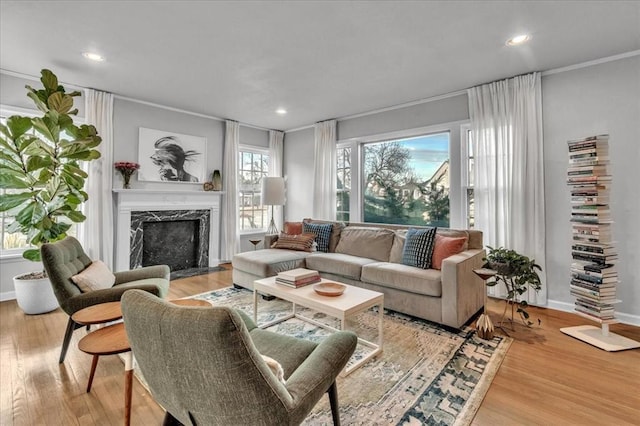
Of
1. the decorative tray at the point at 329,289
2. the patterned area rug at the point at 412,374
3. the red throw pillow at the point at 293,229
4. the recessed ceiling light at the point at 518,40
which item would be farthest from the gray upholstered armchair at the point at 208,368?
the red throw pillow at the point at 293,229

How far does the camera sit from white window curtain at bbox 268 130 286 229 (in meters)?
6.29

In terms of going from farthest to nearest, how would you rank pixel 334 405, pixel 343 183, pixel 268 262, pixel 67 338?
pixel 343 183 → pixel 268 262 → pixel 67 338 → pixel 334 405

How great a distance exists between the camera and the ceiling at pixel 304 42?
2.32m

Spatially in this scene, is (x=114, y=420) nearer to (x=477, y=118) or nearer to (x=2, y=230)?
(x=2, y=230)

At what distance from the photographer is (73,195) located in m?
3.27

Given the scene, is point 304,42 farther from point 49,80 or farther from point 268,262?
point 49,80

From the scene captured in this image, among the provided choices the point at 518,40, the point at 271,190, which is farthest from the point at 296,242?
the point at 518,40

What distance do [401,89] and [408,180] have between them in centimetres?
138

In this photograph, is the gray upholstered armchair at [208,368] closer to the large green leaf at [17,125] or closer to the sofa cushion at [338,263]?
the sofa cushion at [338,263]

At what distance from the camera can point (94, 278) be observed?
7.92ft

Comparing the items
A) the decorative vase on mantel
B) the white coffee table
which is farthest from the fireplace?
the white coffee table

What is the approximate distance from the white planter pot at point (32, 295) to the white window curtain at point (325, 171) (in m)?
3.82

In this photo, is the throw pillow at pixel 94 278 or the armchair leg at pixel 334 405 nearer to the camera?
the armchair leg at pixel 334 405

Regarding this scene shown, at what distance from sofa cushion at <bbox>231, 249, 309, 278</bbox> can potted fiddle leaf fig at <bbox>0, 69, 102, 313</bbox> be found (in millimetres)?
1792
